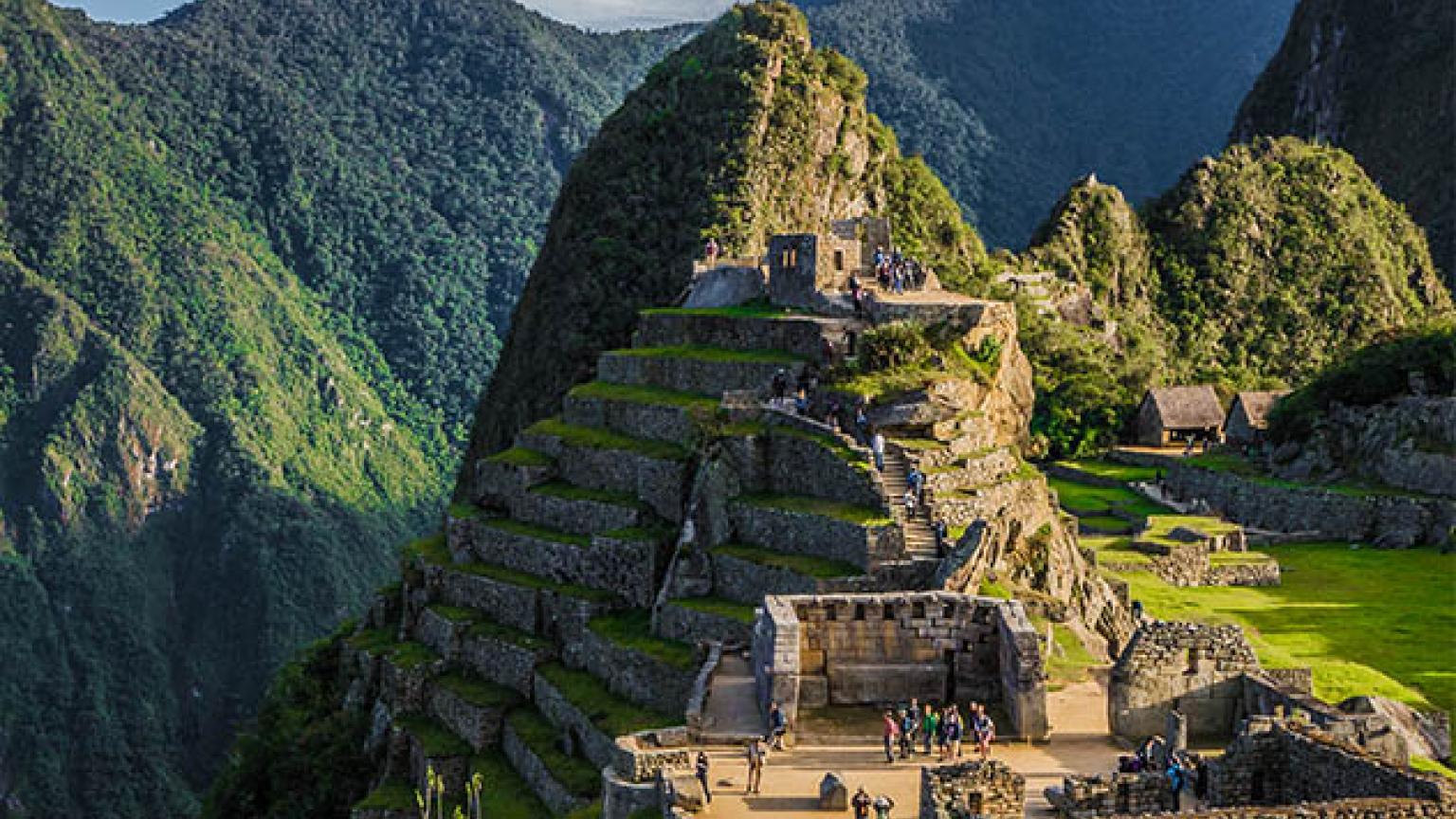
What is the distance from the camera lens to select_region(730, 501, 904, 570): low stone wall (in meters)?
31.2

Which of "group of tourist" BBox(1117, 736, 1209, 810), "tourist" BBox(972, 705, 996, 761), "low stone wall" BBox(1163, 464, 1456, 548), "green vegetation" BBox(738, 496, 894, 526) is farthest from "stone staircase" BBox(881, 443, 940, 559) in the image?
"low stone wall" BBox(1163, 464, 1456, 548)

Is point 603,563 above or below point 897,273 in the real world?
below

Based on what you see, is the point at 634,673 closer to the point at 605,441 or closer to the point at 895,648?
the point at 605,441

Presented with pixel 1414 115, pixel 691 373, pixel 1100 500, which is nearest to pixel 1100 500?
pixel 1100 500

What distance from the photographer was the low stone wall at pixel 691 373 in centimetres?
4134

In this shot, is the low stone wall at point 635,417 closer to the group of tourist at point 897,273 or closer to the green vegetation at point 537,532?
the green vegetation at point 537,532

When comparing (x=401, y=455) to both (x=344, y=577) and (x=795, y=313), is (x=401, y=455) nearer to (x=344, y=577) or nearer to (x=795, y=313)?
(x=344, y=577)

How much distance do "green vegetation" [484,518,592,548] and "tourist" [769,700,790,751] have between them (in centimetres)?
2063

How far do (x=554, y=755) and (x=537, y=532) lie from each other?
855cm

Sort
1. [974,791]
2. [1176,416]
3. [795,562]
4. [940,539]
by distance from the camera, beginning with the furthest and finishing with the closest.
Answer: [1176,416] → [795,562] → [940,539] → [974,791]

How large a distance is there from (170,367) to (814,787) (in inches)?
6256

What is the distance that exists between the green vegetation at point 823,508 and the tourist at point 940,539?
2.88 feet

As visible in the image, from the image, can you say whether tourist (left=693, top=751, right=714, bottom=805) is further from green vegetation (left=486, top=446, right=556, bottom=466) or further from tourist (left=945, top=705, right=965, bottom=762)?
green vegetation (left=486, top=446, right=556, bottom=466)

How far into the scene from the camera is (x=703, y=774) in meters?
18.3
